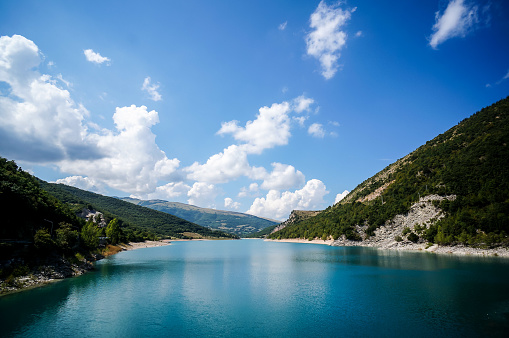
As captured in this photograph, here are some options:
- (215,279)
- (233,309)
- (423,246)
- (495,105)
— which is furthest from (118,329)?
(495,105)

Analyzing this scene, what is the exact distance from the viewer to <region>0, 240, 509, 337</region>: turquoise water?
25.1 m

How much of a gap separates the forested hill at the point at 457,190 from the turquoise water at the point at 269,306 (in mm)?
36544

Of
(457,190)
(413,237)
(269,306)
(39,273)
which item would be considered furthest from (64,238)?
(457,190)

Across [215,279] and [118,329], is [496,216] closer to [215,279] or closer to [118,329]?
[215,279]

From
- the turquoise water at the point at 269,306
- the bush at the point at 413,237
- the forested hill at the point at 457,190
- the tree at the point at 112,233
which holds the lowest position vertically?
the turquoise water at the point at 269,306

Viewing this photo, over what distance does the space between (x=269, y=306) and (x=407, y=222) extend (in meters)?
101

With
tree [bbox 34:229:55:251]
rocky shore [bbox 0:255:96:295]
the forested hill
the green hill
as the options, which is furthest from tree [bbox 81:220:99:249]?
the forested hill

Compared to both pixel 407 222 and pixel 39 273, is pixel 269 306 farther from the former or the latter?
pixel 407 222

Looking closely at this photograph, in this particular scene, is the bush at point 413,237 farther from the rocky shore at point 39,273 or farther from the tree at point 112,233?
the tree at point 112,233

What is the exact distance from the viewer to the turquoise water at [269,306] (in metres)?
25.1

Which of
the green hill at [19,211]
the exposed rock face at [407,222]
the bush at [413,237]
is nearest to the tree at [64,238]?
the green hill at [19,211]

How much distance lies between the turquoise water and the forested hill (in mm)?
36544

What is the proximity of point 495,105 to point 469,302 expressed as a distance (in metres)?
157

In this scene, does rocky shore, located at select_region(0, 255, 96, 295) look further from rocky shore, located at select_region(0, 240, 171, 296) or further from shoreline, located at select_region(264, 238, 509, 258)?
shoreline, located at select_region(264, 238, 509, 258)
